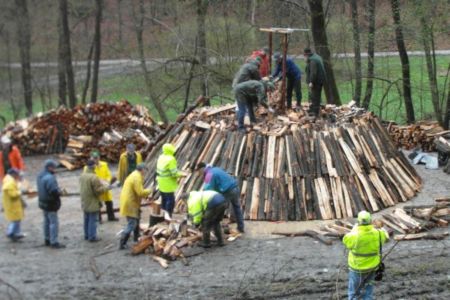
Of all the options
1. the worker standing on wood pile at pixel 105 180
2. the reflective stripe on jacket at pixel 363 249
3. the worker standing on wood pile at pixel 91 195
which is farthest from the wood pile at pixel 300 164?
the reflective stripe on jacket at pixel 363 249

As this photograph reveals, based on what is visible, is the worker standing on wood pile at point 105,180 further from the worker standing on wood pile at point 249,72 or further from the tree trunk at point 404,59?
the tree trunk at point 404,59

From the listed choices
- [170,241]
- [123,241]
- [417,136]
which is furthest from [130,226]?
[417,136]

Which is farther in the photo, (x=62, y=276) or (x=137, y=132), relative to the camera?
(x=137, y=132)

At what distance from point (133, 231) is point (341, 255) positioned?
439 centimetres

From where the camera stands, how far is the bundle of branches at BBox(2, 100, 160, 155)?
22.8 meters

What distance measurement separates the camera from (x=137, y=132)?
2203 centimetres

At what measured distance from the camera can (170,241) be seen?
13797 mm

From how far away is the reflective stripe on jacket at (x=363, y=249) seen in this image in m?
10.2

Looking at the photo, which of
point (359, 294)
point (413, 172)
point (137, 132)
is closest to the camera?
point (359, 294)

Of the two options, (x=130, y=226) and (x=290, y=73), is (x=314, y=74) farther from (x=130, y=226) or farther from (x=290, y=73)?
(x=130, y=226)

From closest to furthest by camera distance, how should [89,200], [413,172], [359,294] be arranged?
[359,294]
[89,200]
[413,172]

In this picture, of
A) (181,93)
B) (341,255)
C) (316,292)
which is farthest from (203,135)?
(181,93)

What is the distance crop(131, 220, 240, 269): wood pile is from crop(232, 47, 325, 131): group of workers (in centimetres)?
352

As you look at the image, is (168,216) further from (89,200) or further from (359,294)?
(359,294)
